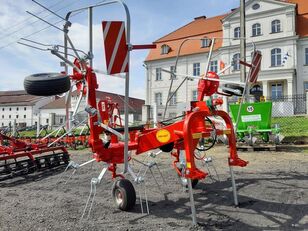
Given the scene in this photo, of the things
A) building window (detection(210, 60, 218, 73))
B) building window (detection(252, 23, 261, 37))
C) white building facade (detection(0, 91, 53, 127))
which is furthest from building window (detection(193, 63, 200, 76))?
white building facade (detection(0, 91, 53, 127))

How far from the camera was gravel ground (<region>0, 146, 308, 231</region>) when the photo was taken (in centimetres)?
382

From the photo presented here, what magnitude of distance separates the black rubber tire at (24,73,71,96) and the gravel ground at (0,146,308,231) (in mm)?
1650

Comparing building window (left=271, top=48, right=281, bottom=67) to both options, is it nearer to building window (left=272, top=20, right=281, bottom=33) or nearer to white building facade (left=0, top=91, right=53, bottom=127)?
building window (left=272, top=20, right=281, bottom=33)

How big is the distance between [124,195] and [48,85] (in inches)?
70.2

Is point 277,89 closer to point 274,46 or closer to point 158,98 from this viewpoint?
point 274,46

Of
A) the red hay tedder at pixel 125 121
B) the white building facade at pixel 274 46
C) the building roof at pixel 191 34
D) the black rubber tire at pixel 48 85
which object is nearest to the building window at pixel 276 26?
the white building facade at pixel 274 46

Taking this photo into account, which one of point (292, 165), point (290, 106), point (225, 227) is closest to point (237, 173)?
point (292, 165)

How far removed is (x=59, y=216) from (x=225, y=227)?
2143mm

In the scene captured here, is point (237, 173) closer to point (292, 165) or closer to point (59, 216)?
point (292, 165)

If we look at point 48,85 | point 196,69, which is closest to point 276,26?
point 196,69

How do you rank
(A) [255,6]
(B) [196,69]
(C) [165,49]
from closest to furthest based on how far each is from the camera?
(A) [255,6]
(B) [196,69]
(C) [165,49]

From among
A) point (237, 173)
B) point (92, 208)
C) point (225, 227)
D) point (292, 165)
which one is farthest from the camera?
point (292, 165)

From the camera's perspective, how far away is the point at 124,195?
4.32 metres

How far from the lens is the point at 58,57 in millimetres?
4180
